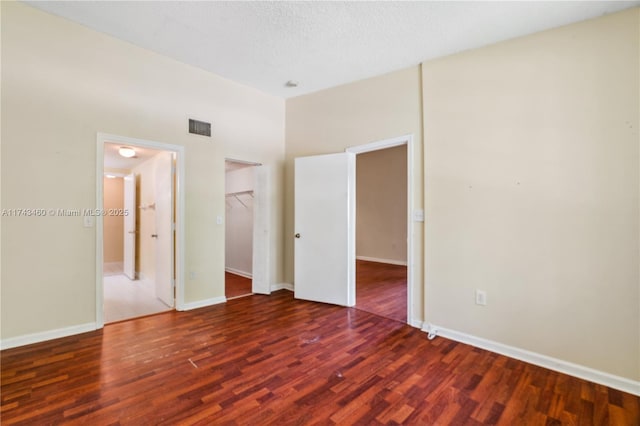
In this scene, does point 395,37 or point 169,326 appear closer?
point 395,37

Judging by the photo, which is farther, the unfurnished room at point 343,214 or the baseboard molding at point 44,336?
the baseboard molding at point 44,336

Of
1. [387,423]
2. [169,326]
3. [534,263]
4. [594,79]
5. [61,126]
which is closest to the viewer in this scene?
[387,423]

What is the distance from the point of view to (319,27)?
8.61ft

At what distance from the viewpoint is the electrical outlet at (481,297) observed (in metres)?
2.69

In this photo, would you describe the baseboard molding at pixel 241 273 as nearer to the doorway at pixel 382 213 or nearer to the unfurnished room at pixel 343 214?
the unfurnished room at pixel 343 214

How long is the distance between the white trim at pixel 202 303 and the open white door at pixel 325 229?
3.37ft

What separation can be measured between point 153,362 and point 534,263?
129 inches

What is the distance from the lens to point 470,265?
2.78m

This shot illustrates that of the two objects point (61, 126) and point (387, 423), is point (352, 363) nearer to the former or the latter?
point (387, 423)

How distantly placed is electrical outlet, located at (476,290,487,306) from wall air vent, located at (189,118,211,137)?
3.60 metres

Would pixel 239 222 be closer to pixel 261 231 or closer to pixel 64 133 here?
pixel 261 231

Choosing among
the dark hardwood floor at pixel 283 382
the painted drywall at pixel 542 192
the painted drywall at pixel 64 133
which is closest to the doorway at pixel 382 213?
the painted drywall at pixel 542 192

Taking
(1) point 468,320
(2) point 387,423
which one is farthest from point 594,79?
(2) point 387,423

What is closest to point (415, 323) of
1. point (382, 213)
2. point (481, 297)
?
point (481, 297)
